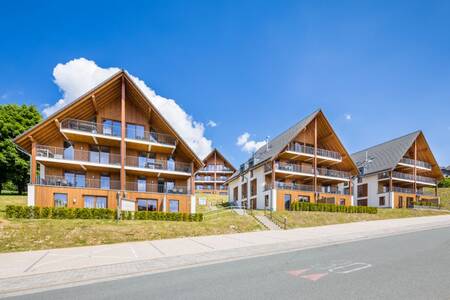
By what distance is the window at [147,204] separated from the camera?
1122 inches

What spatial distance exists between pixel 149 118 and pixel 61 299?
2431cm

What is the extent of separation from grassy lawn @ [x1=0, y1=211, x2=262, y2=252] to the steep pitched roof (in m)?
29.7

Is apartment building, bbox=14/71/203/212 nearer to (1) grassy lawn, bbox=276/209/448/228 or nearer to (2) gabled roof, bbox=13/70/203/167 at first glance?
(2) gabled roof, bbox=13/70/203/167

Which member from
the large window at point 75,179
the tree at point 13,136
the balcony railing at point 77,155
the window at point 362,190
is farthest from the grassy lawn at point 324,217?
the tree at point 13,136

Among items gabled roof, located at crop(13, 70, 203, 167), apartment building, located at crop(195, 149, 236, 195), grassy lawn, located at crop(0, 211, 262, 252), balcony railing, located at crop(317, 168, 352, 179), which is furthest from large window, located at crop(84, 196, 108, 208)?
apartment building, located at crop(195, 149, 236, 195)

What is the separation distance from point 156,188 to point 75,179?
7370 mm

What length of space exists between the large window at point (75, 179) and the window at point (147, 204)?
532 centimetres

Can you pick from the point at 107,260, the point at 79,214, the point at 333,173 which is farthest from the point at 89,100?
the point at 333,173

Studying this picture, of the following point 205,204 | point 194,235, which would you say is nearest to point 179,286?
point 194,235

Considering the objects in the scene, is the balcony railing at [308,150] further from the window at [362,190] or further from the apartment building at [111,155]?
the window at [362,190]

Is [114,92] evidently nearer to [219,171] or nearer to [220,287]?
[220,287]

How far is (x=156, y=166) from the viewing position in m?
29.5

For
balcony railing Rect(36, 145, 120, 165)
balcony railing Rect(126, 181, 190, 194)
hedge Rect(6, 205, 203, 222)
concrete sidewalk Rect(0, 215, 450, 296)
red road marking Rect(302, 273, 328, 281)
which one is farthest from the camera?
balcony railing Rect(126, 181, 190, 194)

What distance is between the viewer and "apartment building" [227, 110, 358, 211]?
34.3m
